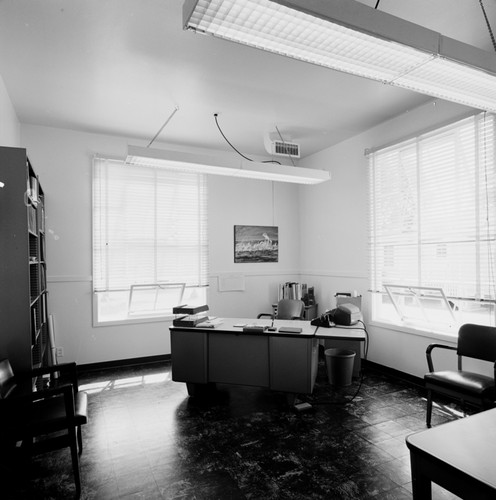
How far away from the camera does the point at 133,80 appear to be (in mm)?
3553

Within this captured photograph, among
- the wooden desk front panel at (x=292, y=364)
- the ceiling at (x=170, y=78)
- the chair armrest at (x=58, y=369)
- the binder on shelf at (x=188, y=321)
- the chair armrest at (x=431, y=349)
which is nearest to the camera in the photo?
the ceiling at (x=170, y=78)

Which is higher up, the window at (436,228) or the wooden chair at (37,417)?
the window at (436,228)

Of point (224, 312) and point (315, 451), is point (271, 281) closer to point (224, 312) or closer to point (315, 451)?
point (224, 312)

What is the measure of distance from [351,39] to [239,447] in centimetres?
301

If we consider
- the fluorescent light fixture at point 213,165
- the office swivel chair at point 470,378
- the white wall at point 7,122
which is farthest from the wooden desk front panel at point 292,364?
the white wall at point 7,122

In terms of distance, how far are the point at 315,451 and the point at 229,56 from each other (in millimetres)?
3431

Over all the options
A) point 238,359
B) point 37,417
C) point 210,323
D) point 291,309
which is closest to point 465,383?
point 238,359

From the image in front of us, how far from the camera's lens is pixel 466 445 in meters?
1.34

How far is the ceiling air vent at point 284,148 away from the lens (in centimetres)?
488

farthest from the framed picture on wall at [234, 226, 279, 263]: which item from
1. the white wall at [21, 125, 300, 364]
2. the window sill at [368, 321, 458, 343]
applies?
the window sill at [368, 321, 458, 343]

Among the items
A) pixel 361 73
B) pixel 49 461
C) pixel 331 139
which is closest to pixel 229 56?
pixel 361 73

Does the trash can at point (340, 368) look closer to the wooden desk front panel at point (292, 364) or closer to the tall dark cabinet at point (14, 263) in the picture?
the wooden desk front panel at point (292, 364)

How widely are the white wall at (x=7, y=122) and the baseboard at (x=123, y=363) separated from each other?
304 centimetres

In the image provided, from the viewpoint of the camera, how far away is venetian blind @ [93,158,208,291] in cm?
516
